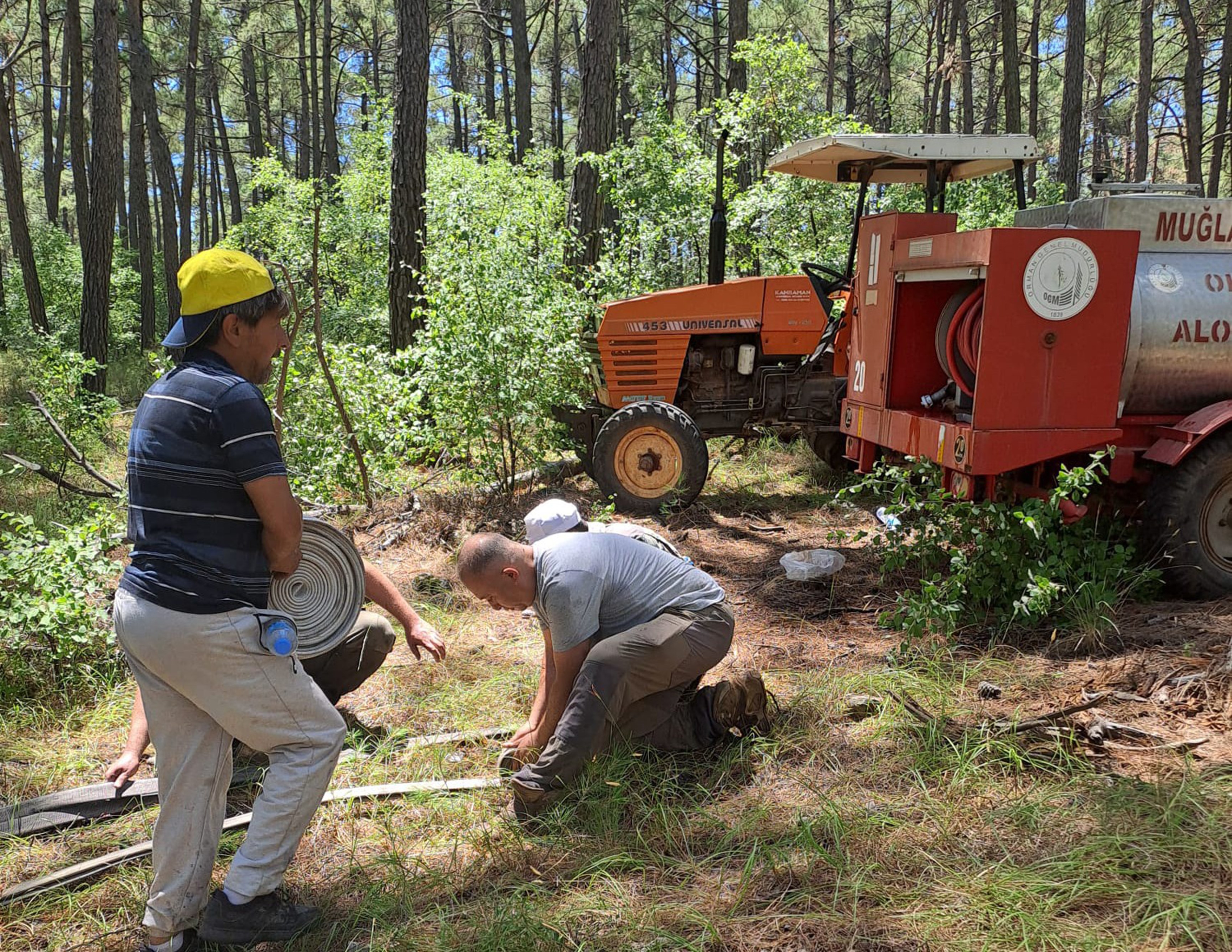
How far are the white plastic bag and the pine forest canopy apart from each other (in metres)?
2.68

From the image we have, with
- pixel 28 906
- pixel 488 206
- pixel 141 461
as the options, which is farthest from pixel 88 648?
pixel 488 206

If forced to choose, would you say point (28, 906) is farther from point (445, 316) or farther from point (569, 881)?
point (445, 316)

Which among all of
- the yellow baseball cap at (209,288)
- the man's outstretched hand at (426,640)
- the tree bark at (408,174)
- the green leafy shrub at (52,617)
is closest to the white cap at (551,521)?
the man's outstretched hand at (426,640)

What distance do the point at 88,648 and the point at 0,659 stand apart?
35cm

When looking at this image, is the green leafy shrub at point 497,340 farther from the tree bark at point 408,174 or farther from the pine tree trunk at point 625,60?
the pine tree trunk at point 625,60

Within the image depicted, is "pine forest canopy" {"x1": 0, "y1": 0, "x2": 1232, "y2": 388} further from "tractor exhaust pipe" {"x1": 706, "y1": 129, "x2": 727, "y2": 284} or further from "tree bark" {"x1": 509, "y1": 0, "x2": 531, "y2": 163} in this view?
"tractor exhaust pipe" {"x1": 706, "y1": 129, "x2": 727, "y2": 284}

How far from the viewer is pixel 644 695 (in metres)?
3.53

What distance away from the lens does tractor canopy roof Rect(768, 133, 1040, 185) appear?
20.2 feet

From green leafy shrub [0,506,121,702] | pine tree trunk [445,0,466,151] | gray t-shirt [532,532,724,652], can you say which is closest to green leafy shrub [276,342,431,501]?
green leafy shrub [0,506,121,702]

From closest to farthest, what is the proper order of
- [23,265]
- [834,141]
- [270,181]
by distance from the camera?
[834,141], [23,265], [270,181]

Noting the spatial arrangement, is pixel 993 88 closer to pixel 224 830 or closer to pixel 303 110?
pixel 303 110

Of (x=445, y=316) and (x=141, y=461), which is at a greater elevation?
(x=445, y=316)

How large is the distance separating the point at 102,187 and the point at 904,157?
1115 cm

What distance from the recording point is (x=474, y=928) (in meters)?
2.69
